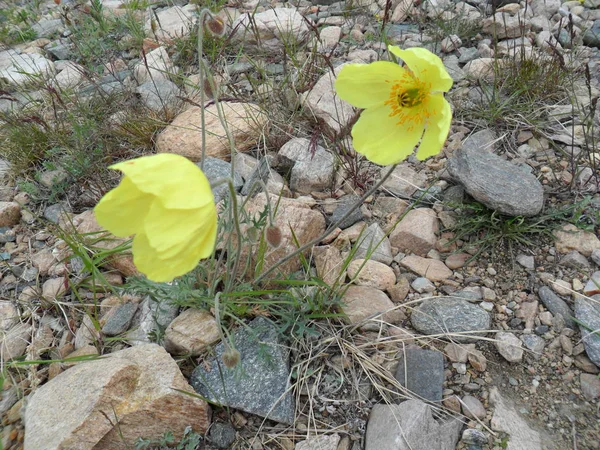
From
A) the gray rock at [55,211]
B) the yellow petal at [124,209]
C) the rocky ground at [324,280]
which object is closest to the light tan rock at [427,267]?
the rocky ground at [324,280]

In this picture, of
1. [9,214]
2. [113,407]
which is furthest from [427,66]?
[9,214]

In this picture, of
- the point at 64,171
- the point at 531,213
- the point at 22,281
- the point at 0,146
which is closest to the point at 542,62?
the point at 531,213

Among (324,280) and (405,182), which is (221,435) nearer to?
(324,280)

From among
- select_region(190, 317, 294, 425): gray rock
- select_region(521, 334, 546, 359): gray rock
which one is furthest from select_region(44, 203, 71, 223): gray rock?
select_region(521, 334, 546, 359): gray rock

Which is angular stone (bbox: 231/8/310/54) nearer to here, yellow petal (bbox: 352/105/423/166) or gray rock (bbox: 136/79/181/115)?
gray rock (bbox: 136/79/181/115)

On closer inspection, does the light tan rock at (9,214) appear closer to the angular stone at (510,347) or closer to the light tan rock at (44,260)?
the light tan rock at (44,260)

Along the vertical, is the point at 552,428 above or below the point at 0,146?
below

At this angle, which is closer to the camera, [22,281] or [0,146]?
[22,281]

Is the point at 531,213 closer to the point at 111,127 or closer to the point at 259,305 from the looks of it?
the point at 259,305
